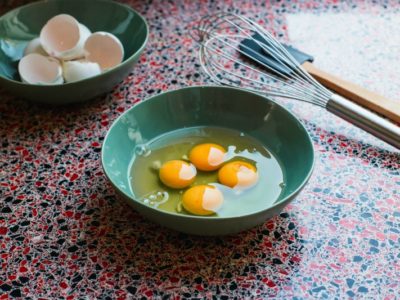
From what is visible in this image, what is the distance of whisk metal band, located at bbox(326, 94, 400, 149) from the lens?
81cm

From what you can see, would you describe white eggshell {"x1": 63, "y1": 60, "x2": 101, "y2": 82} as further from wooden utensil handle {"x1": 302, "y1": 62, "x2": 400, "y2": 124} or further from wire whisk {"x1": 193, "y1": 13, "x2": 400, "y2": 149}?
wooden utensil handle {"x1": 302, "y1": 62, "x2": 400, "y2": 124}

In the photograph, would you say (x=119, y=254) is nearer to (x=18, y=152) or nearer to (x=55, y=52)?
(x=18, y=152)

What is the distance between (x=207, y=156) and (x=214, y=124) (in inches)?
3.7

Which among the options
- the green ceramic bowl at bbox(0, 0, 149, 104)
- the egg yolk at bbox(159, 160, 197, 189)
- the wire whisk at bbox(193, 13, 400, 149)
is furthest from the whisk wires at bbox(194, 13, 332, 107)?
the egg yolk at bbox(159, 160, 197, 189)

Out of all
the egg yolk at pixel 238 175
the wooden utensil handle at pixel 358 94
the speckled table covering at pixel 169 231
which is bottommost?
the speckled table covering at pixel 169 231

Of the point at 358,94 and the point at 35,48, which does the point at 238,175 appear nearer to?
the point at 358,94

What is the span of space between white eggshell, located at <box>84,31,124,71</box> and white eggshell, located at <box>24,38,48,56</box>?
8 centimetres

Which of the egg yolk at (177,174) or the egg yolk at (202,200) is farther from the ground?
the egg yolk at (202,200)

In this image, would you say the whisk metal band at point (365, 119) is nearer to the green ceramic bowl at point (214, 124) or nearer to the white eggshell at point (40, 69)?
the green ceramic bowl at point (214, 124)

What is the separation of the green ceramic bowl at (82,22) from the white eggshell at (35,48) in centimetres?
4

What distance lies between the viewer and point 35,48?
94 centimetres

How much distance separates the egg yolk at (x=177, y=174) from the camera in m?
0.74

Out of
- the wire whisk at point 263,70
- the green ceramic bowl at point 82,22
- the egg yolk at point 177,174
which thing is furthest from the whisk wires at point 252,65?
the egg yolk at point 177,174

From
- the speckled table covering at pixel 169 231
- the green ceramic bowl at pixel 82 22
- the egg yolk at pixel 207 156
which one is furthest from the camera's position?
the green ceramic bowl at pixel 82 22
